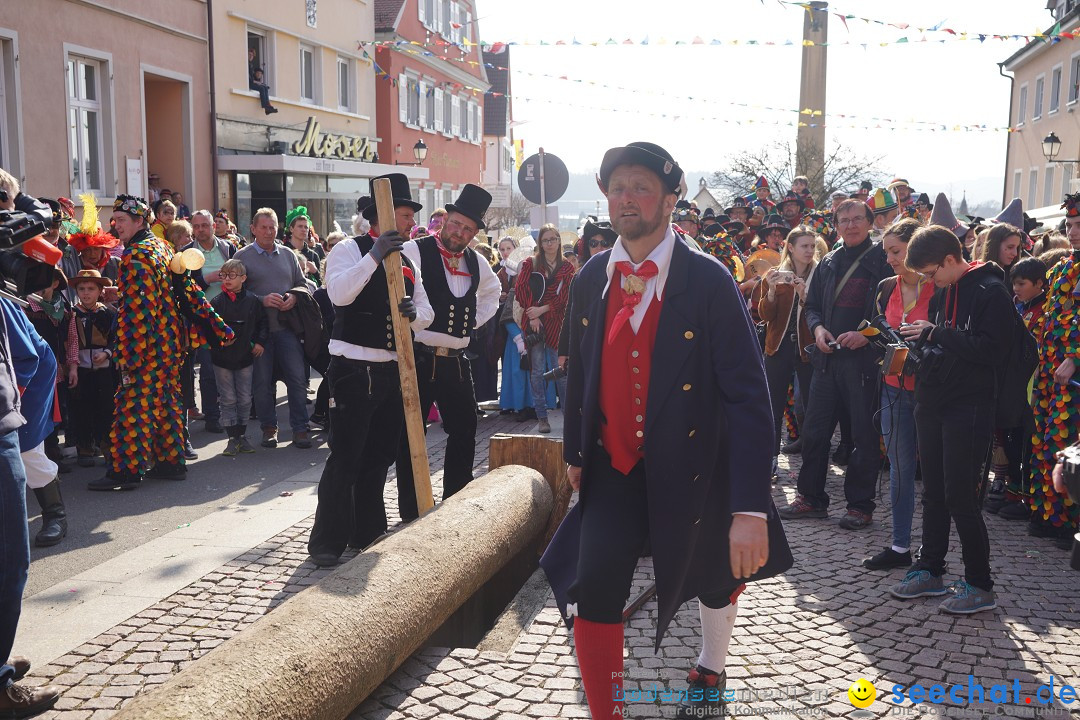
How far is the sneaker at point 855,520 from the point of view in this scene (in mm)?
6527

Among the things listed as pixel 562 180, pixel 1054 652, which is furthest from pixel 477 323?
pixel 562 180

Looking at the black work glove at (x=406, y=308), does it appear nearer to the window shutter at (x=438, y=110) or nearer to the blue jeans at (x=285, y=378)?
the blue jeans at (x=285, y=378)

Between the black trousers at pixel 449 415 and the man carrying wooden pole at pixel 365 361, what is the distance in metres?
0.34

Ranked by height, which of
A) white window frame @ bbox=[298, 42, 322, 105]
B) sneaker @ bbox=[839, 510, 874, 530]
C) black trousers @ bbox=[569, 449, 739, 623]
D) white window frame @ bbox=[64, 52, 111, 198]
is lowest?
sneaker @ bbox=[839, 510, 874, 530]

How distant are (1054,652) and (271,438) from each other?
667cm

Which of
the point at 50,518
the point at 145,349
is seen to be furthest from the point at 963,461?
the point at 145,349

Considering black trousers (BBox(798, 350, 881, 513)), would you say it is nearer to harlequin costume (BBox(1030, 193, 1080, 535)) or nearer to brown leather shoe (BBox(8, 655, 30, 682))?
harlequin costume (BBox(1030, 193, 1080, 535))

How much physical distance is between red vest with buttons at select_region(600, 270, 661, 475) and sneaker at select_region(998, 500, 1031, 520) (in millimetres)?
4558

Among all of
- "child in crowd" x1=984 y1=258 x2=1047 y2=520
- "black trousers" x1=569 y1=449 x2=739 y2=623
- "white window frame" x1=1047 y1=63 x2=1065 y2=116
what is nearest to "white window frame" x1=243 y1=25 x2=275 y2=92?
"child in crowd" x1=984 y1=258 x2=1047 y2=520

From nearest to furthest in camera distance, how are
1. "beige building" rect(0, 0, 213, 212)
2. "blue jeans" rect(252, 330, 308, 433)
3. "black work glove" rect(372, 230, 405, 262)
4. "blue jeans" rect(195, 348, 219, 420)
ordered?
"black work glove" rect(372, 230, 405, 262) < "blue jeans" rect(252, 330, 308, 433) < "blue jeans" rect(195, 348, 219, 420) < "beige building" rect(0, 0, 213, 212)

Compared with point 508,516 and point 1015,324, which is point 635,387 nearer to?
point 508,516

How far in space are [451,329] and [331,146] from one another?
2112 centimetres

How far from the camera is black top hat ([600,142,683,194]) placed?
3463 mm

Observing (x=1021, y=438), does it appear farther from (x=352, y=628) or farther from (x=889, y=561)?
(x=352, y=628)
